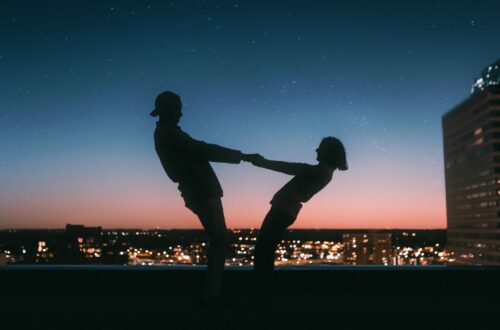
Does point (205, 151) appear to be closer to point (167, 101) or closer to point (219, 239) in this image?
point (167, 101)

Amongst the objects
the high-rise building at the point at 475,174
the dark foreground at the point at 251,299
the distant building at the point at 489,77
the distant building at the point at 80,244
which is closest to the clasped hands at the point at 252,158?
the dark foreground at the point at 251,299

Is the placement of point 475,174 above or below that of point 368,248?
above

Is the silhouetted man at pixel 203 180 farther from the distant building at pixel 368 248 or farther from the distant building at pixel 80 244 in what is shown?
the distant building at pixel 368 248

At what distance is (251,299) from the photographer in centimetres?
394

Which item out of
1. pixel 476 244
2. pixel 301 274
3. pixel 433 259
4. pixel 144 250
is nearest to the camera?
pixel 301 274

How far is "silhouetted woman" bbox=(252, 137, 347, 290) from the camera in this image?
3.95m

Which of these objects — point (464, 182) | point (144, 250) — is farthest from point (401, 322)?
point (464, 182)

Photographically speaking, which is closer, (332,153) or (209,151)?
(209,151)

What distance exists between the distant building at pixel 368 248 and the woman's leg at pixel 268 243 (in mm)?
Answer: 173971

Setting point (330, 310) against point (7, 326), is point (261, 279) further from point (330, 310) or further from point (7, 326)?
point (7, 326)

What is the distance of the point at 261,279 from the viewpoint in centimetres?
394

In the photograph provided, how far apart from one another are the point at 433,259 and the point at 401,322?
585 ft

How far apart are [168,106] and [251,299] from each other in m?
1.78

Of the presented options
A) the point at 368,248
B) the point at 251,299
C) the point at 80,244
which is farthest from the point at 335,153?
the point at 368,248
